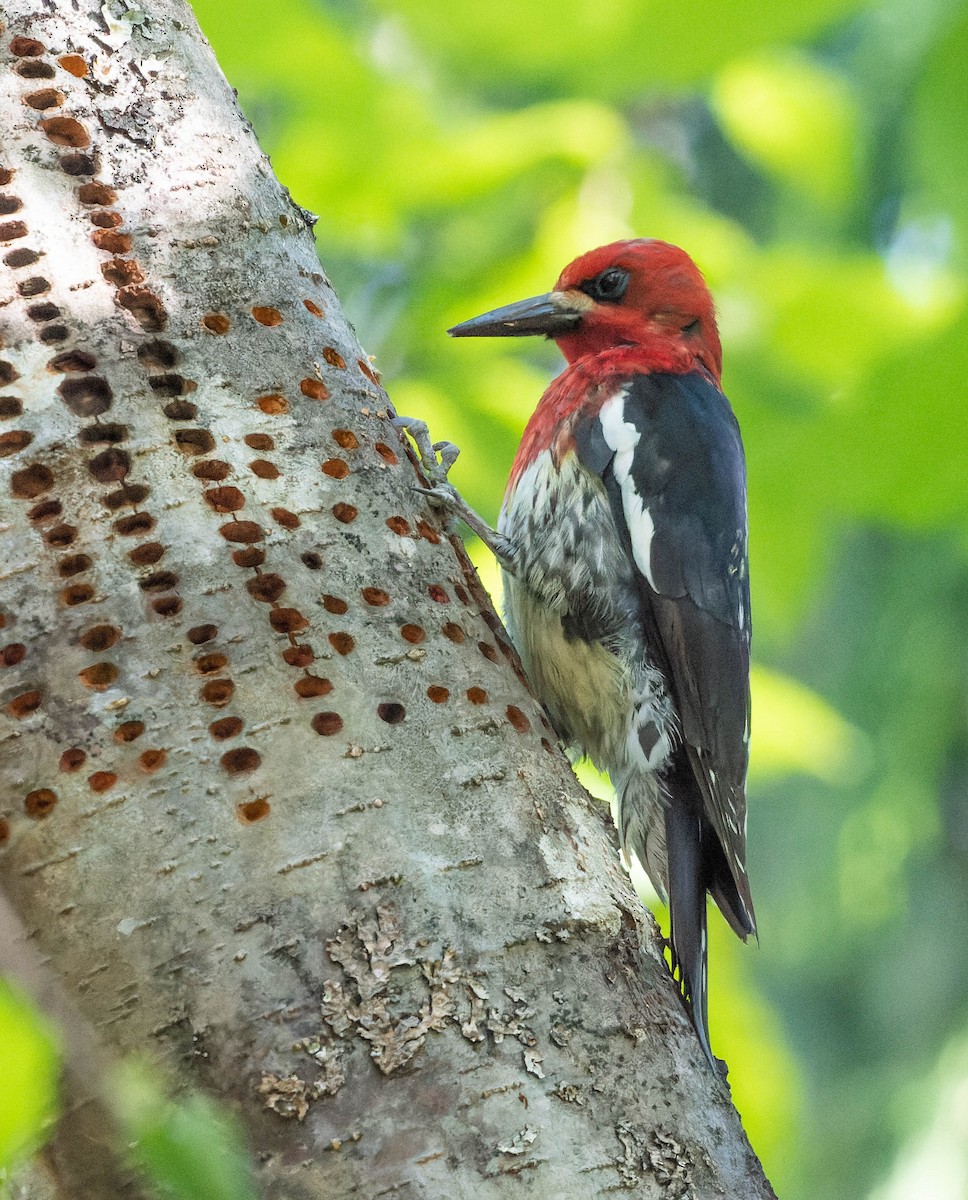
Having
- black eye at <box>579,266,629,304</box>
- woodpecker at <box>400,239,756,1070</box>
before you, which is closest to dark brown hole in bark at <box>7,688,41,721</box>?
woodpecker at <box>400,239,756,1070</box>

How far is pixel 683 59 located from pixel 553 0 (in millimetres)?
203

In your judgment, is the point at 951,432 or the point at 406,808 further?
the point at 951,432

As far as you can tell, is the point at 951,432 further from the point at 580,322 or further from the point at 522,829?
the point at 580,322

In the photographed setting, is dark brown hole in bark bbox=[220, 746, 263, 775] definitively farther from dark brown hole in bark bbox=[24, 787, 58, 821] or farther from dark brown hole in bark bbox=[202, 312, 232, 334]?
dark brown hole in bark bbox=[202, 312, 232, 334]

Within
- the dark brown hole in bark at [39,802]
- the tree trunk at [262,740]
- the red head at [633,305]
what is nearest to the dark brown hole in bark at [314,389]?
the tree trunk at [262,740]

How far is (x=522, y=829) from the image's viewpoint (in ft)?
4.49

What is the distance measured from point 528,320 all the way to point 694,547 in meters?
0.59

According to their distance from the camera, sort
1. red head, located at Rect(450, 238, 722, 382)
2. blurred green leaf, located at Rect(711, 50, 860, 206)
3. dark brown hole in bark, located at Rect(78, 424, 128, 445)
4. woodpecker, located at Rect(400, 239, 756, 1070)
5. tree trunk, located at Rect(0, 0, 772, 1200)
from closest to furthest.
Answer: tree trunk, located at Rect(0, 0, 772, 1200) → dark brown hole in bark, located at Rect(78, 424, 128, 445) → woodpecker, located at Rect(400, 239, 756, 1070) → blurred green leaf, located at Rect(711, 50, 860, 206) → red head, located at Rect(450, 238, 722, 382)

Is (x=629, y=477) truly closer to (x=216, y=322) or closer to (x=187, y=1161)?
(x=216, y=322)

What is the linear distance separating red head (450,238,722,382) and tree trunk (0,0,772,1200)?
113 cm

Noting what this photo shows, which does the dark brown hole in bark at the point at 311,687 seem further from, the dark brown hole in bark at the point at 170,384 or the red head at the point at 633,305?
the red head at the point at 633,305

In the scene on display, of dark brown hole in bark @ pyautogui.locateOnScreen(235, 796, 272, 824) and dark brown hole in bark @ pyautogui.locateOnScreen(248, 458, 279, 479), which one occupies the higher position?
dark brown hole in bark @ pyautogui.locateOnScreen(248, 458, 279, 479)

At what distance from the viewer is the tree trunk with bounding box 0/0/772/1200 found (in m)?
1.19

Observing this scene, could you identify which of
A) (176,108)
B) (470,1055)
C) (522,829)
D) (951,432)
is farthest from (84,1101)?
(951,432)
